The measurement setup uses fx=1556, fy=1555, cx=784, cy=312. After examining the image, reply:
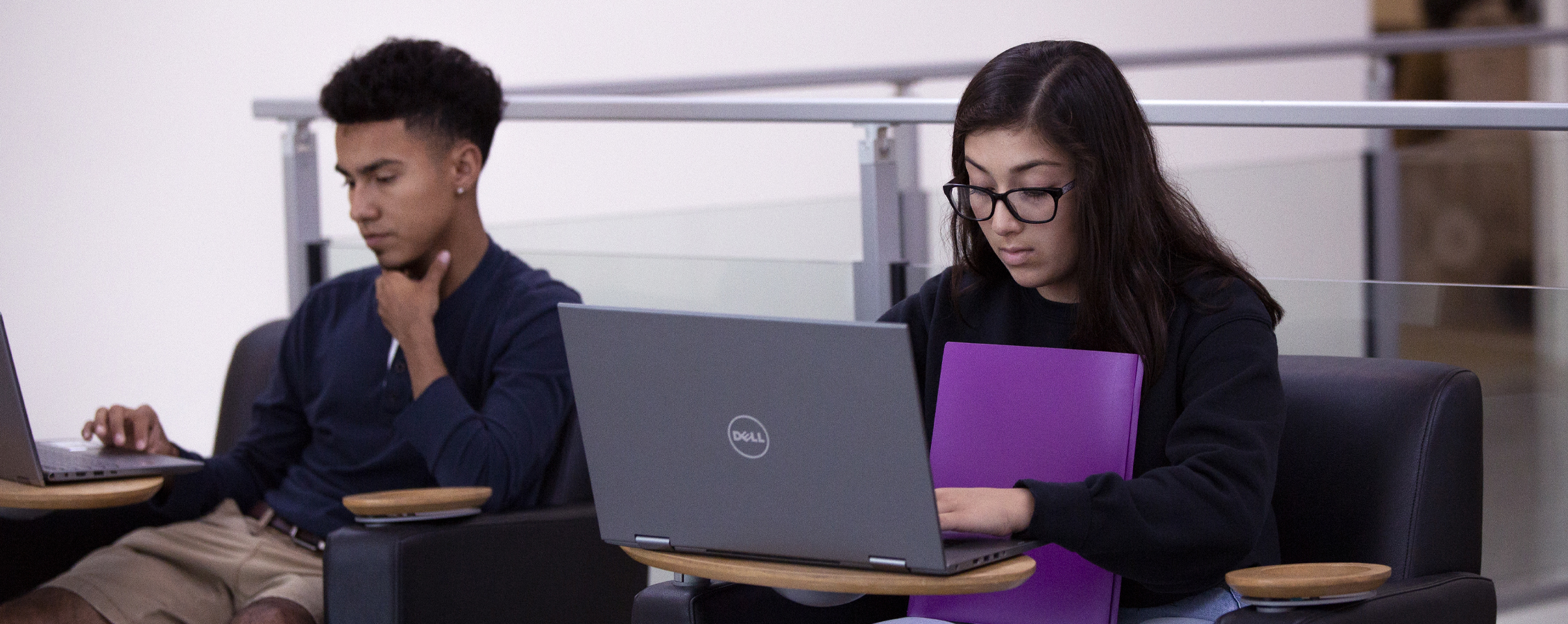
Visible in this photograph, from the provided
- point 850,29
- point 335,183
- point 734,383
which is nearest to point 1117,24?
point 850,29

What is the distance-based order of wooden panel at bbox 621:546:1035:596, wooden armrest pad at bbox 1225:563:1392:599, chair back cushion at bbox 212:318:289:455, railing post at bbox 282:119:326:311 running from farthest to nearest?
1. railing post at bbox 282:119:326:311
2. chair back cushion at bbox 212:318:289:455
3. wooden armrest pad at bbox 1225:563:1392:599
4. wooden panel at bbox 621:546:1035:596

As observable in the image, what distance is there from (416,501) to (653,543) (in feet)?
1.72

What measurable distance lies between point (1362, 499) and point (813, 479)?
2.22ft

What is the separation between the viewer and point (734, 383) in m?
1.34

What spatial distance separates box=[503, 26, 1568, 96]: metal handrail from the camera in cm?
334

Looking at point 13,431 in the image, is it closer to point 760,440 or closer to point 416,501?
point 416,501

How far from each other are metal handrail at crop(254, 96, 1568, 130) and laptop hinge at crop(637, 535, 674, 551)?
0.89 m

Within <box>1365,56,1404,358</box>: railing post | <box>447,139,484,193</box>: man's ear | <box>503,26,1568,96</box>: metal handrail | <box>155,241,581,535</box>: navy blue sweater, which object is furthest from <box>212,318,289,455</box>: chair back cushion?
<box>1365,56,1404,358</box>: railing post

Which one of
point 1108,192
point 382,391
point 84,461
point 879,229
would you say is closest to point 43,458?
point 84,461

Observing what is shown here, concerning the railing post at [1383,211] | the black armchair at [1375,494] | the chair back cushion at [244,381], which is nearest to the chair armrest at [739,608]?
the black armchair at [1375,494]

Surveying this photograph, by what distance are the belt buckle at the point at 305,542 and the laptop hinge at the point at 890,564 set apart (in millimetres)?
1172

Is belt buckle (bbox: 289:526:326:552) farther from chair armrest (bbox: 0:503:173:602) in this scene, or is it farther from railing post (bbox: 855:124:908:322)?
railing post (bbox: 855:124:908:322)

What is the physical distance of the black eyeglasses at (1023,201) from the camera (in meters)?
1.53

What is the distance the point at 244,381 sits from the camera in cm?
259
